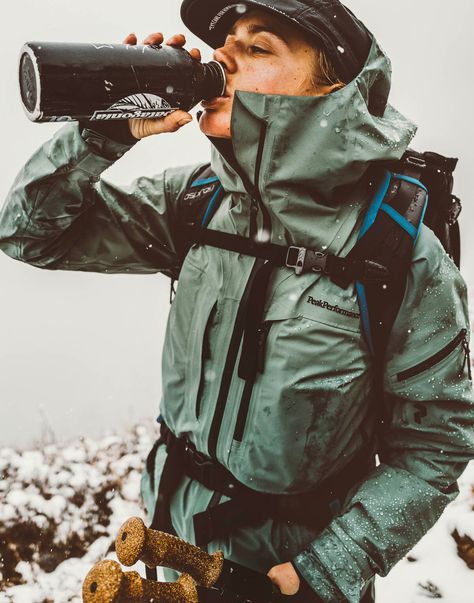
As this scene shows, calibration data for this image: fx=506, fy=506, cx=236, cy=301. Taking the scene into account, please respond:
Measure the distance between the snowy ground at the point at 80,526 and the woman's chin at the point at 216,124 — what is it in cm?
267

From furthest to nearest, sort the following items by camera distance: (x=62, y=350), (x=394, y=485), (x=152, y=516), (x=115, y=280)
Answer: (x=115, y=280) < (x=62, y=350) < (x=152, y=516) < (x=394, y=485)

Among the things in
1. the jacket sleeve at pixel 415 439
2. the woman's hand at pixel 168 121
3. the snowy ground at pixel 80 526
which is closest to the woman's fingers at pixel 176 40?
the woman's hand at pixel 168 121

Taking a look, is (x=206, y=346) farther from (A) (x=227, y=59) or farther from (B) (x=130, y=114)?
(A) (x=227, y=59)

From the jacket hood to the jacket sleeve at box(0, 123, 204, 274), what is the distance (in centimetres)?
37

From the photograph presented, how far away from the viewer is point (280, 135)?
1372mm

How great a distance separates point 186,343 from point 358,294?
0.59 m

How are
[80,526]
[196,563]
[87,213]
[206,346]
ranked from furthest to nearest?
1. [80,526]
2. [87,213]
3. [206,346]
4. [196,563]

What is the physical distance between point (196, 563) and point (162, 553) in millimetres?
141

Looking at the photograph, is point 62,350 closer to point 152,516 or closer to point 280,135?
point 152,516

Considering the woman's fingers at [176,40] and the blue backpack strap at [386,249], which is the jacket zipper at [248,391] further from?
the woman's fingers at [176,40]

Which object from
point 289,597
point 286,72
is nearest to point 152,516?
point 289,597

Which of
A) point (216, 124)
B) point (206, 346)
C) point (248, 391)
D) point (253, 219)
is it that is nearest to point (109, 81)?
point (216, 124)

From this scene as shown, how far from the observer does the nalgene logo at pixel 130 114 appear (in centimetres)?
129

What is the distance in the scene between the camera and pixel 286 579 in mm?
1410
